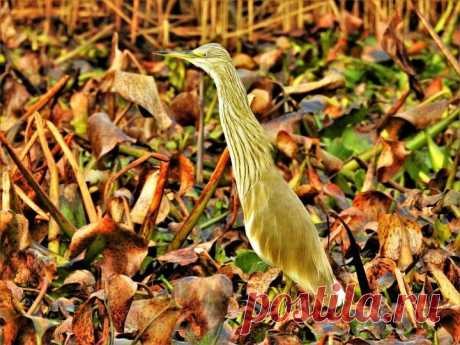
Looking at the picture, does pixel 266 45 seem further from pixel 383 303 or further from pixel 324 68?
pixel 383 303

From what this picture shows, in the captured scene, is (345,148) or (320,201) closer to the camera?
(320,201)

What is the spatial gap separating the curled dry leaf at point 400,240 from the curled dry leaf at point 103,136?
79cm

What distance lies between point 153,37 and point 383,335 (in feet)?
11.9

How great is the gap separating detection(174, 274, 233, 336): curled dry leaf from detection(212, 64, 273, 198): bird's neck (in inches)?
11.0

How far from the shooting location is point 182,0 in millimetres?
6461

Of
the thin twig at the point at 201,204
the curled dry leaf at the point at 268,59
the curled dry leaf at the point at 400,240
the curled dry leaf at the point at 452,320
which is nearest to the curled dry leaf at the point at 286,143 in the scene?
the thin twig at the point at 201,204

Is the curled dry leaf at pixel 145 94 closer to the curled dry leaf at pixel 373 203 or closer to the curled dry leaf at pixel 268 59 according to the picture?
the curled dry leaf at pixel 373 203

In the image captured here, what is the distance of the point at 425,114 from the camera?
13.0 ft

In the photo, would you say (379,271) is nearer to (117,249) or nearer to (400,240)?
(400,240)

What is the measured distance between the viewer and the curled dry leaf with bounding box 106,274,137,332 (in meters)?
2.71

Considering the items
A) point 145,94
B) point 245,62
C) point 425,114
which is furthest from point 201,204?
point 245,62

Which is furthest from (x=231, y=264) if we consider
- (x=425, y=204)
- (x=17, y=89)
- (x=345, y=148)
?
(x=17, y=89)

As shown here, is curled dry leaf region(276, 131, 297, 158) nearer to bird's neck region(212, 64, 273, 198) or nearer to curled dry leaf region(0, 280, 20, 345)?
bird's neck region(212, 64, 273, 198)

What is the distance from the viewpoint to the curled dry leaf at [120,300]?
2.71 metres
